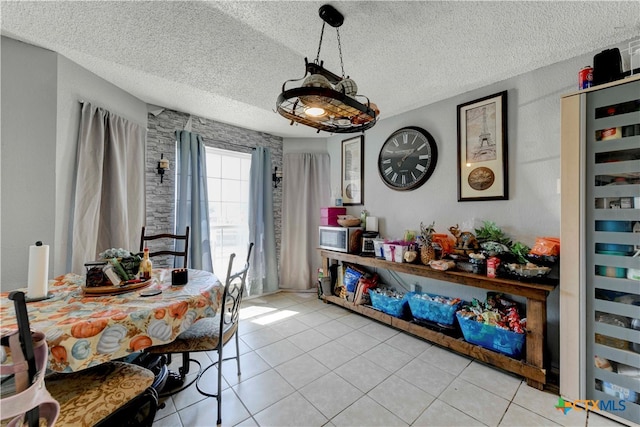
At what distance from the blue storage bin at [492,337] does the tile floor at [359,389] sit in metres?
0.18

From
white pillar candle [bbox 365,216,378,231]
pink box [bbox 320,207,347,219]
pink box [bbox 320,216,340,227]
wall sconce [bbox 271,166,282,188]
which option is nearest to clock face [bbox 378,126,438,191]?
white pillar candle [bbox 365,216,378,231]

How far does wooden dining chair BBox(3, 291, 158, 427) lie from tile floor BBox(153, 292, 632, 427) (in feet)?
1.24

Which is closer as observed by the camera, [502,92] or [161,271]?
[161,271]

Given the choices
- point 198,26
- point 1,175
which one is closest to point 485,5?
point 198,26

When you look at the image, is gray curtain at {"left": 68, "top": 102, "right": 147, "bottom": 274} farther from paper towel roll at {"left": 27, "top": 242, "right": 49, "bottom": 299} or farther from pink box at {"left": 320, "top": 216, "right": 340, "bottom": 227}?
pink box at {"left": 320, "top": 216, "right": 340, "bottom": 227}

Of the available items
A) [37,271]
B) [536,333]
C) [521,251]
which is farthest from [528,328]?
[37,271]

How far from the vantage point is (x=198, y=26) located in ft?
5.42

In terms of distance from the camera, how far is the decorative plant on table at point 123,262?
5.32 ft

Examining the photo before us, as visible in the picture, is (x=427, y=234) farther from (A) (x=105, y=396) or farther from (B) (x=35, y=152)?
(B) (x=35, y=152)

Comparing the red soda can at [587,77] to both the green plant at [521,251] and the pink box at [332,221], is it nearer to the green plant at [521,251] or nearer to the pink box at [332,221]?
the green plant at [521,251]

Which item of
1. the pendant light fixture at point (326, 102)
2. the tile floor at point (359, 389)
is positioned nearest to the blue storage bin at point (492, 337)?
the tile floor at point (359, 389)

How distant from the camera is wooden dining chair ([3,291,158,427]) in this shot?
3.48 ft

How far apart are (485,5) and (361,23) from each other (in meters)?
0.71

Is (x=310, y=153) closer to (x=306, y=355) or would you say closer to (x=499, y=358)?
(x=306, y=355)
